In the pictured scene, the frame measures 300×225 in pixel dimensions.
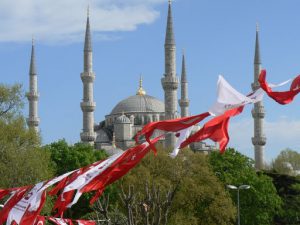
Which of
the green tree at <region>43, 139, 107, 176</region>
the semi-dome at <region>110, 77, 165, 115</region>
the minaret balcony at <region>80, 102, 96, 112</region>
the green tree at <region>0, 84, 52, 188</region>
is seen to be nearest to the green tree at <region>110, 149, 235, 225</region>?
the green tree at <region>0, 84, 52, 188</region>

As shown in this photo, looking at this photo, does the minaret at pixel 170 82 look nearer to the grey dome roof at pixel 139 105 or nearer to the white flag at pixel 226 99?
the grey dome roof at pixel 139 105

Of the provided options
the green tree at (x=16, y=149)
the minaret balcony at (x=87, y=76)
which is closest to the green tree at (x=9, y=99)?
the green tree at (x=16, y=149)

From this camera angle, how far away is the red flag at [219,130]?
883 cm

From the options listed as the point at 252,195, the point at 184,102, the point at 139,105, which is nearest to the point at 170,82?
the point at 184,102

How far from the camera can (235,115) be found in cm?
895

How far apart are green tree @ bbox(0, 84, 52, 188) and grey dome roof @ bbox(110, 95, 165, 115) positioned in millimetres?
70414

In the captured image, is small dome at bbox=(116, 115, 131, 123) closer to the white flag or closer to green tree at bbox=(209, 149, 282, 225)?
green tree at bbox=(209, 149, 282, 225)

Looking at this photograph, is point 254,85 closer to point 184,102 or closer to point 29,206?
point 184,102

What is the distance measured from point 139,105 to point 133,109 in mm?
1145

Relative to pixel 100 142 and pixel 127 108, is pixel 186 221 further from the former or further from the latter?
pixel 127 108

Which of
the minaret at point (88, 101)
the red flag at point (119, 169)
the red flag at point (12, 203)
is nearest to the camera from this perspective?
the red flag at point (119, 169)

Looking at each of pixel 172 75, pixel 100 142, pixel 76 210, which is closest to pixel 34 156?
pixel 76 210

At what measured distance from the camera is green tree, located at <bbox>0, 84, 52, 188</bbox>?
101 ft

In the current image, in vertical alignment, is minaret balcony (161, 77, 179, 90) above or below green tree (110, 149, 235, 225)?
above
